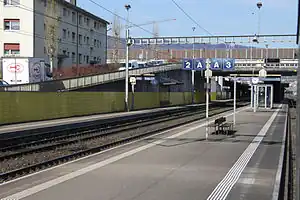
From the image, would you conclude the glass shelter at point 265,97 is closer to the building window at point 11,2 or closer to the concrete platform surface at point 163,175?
the concrete platform surface at point 163,175

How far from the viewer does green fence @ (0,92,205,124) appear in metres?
26.0

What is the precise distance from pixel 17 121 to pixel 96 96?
473 inches

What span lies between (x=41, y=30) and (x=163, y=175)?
48.4 metres

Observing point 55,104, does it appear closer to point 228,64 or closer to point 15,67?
point 15,67

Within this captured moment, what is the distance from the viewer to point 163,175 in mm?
10453

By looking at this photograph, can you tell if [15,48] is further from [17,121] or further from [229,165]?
[229,165]

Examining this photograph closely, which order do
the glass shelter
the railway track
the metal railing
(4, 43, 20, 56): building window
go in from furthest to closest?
(4, 43, 20, 56): building window < the glass shelter < the metal railing < the railway track

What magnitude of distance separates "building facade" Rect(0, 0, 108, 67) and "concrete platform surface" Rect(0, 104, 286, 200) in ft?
134

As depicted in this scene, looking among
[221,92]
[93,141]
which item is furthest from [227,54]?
[93,141]

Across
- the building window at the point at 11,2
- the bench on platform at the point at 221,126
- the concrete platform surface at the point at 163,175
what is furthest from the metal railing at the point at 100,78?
the concrete platform surface at the point at 163,175

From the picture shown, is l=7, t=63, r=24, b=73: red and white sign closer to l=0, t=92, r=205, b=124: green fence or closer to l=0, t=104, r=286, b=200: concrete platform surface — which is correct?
l=0, t=92, r=205, b=124: green fence

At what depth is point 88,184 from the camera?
9.41 meters

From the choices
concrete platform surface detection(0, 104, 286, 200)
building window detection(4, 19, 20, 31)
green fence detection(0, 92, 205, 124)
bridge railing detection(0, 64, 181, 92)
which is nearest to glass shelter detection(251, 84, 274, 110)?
green fence detection(0, 92, 205, 124)

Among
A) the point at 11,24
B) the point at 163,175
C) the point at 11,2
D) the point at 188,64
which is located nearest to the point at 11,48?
the point at 11,24
